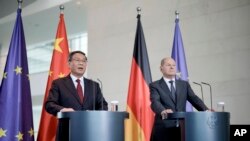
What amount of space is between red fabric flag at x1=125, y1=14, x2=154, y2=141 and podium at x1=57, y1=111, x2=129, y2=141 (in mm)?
1936

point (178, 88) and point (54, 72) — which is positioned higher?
point (54, 72)

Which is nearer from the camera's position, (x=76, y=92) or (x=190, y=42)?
(x=76, y=92)

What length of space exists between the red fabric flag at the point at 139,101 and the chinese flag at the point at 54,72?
2.91ft

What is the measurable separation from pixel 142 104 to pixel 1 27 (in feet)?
20.8

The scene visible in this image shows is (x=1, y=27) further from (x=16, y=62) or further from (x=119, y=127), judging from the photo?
(x=119, y=127)

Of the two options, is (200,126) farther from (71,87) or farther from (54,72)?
(54,72)

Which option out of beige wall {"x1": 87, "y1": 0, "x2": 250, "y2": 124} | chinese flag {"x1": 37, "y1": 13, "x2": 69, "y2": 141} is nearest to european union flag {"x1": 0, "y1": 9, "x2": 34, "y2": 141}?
chinese flag {"x1": 37, "y1": 13, "x2": 69, "y2": 141}

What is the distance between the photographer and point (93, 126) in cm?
250

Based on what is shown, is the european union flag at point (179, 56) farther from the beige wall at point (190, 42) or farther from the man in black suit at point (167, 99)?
the man in black suit at point (167, 99)

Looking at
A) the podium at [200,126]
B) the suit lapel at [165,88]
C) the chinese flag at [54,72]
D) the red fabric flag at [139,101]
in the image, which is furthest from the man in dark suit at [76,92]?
the red fabric flag at [139,101]

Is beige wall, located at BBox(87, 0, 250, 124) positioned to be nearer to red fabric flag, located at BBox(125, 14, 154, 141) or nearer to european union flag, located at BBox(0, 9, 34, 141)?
red fabric flag, located at BBox(125, 14, 154, 141)

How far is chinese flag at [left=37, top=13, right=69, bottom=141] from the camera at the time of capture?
13.2ft

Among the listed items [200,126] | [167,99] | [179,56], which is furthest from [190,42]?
[200,126]

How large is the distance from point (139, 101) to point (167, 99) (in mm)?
1349
